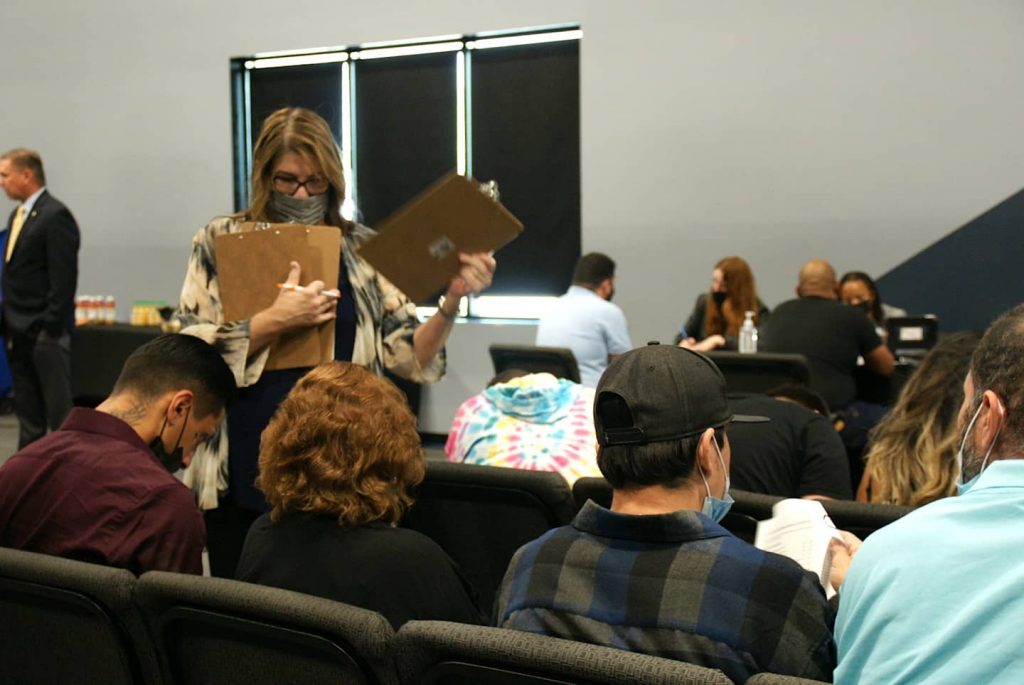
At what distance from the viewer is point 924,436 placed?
2449mm

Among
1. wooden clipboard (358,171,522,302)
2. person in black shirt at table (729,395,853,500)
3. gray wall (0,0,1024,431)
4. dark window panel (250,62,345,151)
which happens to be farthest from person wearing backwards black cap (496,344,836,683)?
dark window panel (250,62,345,151)

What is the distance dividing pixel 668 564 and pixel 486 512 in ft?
3.07

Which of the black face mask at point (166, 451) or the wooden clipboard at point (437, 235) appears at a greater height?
the wooden clipboard at point (437, 235)

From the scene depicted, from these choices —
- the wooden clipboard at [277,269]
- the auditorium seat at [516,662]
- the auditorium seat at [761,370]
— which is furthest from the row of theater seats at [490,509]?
the auditorium seat at [761,370]

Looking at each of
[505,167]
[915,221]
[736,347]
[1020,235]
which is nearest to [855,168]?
[915,221]

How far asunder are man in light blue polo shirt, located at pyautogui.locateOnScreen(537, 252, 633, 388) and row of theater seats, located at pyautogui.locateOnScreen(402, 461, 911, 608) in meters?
3.33

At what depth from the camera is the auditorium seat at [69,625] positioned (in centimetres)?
153

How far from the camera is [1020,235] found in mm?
6215

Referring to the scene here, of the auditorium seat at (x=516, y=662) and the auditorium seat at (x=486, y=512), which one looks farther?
the auditorium seat at (x=486, y=512)

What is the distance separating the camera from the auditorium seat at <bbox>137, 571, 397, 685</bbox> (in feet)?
4.42

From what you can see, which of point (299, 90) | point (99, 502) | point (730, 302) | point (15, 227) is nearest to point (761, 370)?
point (730, 302)

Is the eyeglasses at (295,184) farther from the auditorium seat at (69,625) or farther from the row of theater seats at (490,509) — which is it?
the auditorium seat at (69,625)

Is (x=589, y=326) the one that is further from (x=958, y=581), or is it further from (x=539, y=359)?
(x=958, y=581)

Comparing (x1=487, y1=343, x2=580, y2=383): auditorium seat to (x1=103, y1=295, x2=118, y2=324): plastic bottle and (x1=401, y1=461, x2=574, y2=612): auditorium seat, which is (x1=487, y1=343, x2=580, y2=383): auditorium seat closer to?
(x1=401, y1=461, x2=574, y2=612): auditorium seat
